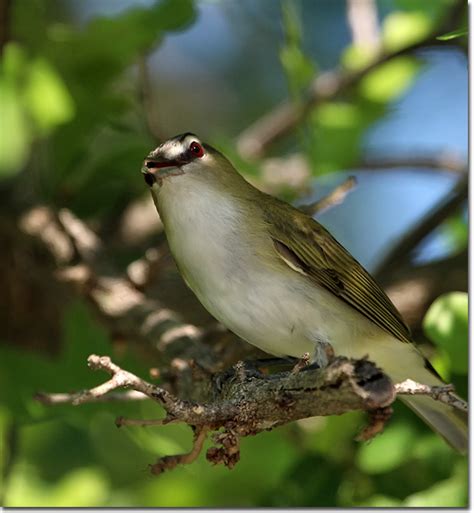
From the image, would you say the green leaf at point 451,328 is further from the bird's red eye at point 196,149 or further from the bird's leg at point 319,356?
the bird's red eye at point 196,149

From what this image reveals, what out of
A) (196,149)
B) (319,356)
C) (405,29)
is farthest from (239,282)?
(405,29)

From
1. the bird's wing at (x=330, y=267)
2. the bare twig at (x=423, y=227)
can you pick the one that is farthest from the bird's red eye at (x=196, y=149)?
the bare twig at (x=423, y=227)

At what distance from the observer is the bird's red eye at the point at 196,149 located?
290 centimetres

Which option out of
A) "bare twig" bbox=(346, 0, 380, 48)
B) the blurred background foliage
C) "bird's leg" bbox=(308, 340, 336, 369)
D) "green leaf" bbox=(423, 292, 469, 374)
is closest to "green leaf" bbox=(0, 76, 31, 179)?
the blurred background foliage

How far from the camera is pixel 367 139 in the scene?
14.9 ft

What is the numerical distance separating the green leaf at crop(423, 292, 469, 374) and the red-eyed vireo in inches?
7.6

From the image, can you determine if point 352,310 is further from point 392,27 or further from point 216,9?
point 216,9

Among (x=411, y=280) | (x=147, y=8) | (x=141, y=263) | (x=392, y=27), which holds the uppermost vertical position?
(x=147, y=8)

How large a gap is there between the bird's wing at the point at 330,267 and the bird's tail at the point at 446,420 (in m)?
0.29

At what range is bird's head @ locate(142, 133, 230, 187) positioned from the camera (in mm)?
2799

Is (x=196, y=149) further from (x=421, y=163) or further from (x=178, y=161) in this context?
(x=421, y=163)

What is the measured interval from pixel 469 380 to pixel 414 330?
2.35 ft

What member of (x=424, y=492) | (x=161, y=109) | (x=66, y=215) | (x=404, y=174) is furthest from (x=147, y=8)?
(x=161, y=109)

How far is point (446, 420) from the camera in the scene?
124 inches
